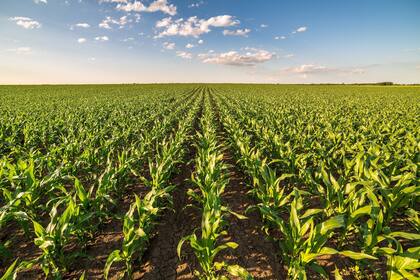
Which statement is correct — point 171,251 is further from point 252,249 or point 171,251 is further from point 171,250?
point 252,249

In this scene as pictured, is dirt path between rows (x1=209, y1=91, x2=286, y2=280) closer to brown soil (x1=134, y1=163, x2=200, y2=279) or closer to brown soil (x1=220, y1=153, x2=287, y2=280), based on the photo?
brown soil (x1=220, y1=153, x2=287, y2=280)

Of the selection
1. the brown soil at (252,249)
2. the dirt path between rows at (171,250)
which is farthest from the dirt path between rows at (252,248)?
the dirt path between rows at (171,250)

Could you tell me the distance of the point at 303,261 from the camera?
259 cm

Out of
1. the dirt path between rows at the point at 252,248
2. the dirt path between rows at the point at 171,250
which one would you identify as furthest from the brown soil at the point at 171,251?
the dirt path between rows at the point at 252,248

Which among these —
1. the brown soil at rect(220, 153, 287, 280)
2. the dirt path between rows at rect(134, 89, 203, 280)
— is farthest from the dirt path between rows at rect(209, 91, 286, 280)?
the dirt path between rows at rect(134, 89, 203, 280)

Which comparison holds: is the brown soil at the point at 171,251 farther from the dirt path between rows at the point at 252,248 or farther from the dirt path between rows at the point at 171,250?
the dirt path between rows at the point at 252,248

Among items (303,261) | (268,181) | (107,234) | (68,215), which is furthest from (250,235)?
(68,215)

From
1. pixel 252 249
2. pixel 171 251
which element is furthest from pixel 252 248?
pixel 171 251

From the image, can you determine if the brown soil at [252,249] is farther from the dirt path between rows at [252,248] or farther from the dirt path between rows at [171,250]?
the dirt path between rows at [171,250]

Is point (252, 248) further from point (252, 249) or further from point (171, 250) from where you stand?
point (171, 250)

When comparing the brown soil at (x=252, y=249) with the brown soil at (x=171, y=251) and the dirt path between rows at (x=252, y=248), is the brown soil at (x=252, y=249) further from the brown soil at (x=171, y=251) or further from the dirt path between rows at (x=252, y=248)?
the brown soil at (x=171, y=251)

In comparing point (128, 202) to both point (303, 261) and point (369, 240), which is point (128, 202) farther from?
point (369, 240)

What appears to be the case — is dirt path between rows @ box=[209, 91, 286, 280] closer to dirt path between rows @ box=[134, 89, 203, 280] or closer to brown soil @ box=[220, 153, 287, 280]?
brown soil @ box=[220, 153, 287, 280]

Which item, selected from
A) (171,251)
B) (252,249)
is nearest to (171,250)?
(171,251)
